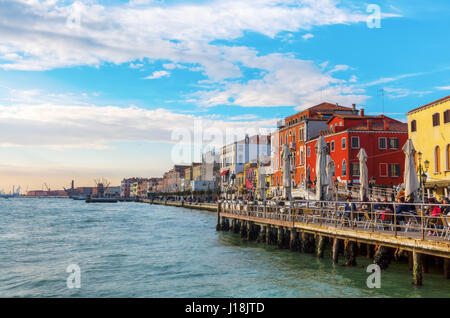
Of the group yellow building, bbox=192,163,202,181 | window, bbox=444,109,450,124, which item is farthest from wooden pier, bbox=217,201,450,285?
yellow building, bbox=192,163,202,181

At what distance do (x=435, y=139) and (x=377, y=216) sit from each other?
52.8 ft

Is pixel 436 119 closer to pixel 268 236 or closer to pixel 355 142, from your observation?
pixel 355 142

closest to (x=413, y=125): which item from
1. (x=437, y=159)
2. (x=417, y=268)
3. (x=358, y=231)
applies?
(x=437, y=159)

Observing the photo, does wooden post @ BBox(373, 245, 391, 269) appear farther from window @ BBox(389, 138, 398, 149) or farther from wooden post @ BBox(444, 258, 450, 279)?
window @ BBox(389, 138, 398, 149)

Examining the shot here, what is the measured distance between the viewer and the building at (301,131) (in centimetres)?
5472

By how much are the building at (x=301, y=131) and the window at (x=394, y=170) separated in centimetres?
1198

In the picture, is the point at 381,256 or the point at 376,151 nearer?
the point at 381,256

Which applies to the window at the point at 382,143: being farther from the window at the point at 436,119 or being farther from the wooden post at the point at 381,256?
the wooden post at the point at 381,256

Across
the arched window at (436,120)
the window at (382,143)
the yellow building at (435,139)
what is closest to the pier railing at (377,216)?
the yellow building at (435,139)

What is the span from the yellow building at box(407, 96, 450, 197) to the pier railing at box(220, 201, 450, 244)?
430 inches

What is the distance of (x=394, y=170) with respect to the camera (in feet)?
146

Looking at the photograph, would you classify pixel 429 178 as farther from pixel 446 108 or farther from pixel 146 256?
pixel 146 256
